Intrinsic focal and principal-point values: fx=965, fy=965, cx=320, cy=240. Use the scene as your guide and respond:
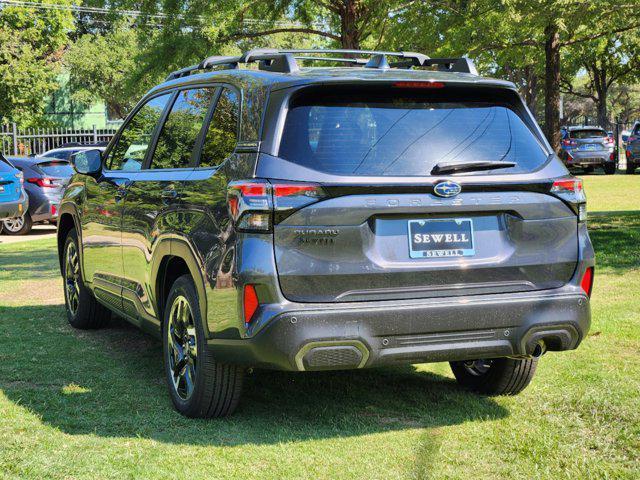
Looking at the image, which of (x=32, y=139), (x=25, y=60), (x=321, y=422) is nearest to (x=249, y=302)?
(x=321, y=422)

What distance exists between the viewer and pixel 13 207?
1586 cm

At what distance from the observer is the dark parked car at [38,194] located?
1856 cm

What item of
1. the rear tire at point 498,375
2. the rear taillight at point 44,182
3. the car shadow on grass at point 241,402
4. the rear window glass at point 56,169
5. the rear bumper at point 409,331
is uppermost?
the rear bumper at point 409,331

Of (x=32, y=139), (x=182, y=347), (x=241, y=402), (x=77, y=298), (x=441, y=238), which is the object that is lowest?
(x=241, y=402)

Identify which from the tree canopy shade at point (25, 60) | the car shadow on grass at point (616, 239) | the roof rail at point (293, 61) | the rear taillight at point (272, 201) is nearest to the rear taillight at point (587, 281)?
the roof rail at point (293, 61)

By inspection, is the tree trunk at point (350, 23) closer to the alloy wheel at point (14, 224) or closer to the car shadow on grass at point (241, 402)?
the alloy wheel at point (14, 224)

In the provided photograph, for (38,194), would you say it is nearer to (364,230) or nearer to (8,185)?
(8,185)

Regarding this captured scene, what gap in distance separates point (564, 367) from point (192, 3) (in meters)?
14.2

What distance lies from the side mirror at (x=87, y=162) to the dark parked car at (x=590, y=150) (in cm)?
2834

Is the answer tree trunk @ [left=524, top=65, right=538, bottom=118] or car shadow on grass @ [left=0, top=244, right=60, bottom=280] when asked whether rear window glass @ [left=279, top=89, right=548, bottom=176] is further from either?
tree trunk @ [left=524, top=65, right=538, bottom=118]

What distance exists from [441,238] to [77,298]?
4.17m

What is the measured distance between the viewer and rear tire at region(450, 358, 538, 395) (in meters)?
5.60

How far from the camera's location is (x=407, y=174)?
4660mm

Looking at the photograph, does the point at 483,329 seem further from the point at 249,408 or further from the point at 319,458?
the point at 249,408
